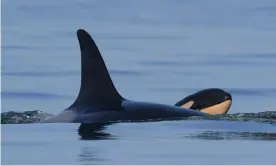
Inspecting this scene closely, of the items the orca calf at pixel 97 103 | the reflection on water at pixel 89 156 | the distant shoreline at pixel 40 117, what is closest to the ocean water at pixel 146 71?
the reflection on water at pixel 89 156

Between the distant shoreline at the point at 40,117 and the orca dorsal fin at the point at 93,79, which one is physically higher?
the orca dorsal fin at the point at 93,79

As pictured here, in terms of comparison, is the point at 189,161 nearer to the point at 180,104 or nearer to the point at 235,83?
the point at 180,104

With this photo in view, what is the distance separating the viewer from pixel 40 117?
20.3 m

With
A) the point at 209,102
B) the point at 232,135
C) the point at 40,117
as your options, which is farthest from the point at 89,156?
the point at 209,102

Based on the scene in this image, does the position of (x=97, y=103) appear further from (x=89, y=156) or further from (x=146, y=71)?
(x=146, y=71)

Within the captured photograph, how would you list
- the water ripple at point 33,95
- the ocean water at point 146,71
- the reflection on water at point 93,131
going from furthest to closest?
the water ripple at point 33,95, the reflection on water at point 93,131, the ocean water at point 146,71

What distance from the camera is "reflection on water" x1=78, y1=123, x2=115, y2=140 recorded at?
58.0 ft

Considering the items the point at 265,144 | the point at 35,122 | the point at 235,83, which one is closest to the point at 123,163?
the point at 265,144

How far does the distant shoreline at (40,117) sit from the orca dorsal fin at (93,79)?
1.02m

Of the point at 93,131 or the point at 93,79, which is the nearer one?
the point at 93,131

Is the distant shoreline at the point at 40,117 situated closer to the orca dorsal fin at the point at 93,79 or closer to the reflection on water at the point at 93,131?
the orca dorsal fin at the point at 93,79

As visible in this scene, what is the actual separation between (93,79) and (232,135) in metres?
2.01

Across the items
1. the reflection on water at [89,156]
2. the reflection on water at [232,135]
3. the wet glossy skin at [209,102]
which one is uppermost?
the wet glossy skin at [209,102]

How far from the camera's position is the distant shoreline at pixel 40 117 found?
65.1 feet
